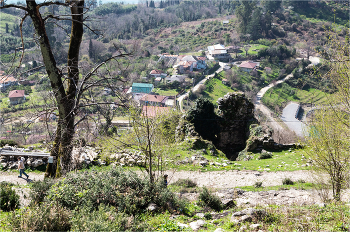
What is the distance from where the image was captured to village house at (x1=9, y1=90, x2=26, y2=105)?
167ft

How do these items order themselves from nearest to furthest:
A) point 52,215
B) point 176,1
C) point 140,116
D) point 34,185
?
point 52,215 → point 34,185 → point 140,116 → point 176,1

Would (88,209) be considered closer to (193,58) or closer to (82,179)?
(82,179)

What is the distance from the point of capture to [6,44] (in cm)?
7394

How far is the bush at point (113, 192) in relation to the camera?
6.53 metres

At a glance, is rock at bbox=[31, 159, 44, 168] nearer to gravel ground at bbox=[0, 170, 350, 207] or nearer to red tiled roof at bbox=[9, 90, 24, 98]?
gravel ground at bbox=[0, 170, 350, 207]

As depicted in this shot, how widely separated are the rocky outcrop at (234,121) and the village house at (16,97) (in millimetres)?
44978

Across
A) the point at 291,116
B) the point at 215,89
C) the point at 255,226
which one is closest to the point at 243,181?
the point at 255,226

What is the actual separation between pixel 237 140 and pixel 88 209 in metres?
17.6

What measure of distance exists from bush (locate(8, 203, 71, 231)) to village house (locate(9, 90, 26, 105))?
53129 millimetres

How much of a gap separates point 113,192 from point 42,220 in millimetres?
2152

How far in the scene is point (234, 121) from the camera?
21.6 m

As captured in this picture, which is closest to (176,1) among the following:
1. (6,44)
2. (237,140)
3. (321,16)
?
(321,16)

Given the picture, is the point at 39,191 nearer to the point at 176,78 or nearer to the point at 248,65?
the point at 176,78

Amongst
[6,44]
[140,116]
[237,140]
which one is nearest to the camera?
[140,116]
